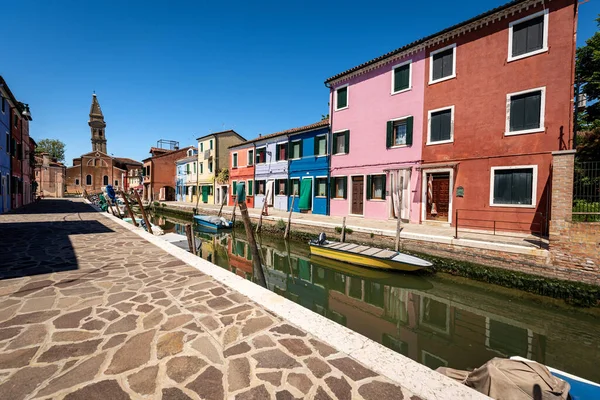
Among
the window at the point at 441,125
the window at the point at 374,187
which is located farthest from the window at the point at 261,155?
the window at the point at 441,125

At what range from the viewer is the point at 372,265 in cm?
938

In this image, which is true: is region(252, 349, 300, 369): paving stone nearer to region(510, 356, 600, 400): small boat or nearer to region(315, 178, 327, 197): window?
region(510, 356, 600, 400): small boat

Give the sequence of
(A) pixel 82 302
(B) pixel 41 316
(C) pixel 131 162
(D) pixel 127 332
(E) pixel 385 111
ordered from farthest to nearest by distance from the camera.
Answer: (C) pixel 131 162, (E) pixel 385 111, (A) pixel 82 302, (B) pixel 41 316, (D) pixel 127 332

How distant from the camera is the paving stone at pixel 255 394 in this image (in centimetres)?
199

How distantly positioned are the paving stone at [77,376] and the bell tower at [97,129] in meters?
69.8

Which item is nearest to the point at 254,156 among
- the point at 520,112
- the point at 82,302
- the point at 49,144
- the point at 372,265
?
the point at 372,265

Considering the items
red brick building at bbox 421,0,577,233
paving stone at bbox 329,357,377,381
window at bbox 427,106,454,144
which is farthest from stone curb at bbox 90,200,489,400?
window at bbox 427,106,454,144

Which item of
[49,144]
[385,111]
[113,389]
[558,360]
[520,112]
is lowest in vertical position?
[558,360]

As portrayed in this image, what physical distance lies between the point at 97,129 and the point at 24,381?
238 feet

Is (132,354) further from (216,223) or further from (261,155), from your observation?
(261,155)

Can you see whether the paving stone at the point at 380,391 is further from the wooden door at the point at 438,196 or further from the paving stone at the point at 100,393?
the wooden door at the point at 438,196

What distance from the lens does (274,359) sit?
2.45m

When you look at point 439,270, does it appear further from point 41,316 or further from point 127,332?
point 41,316

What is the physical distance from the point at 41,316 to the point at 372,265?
339 inches
